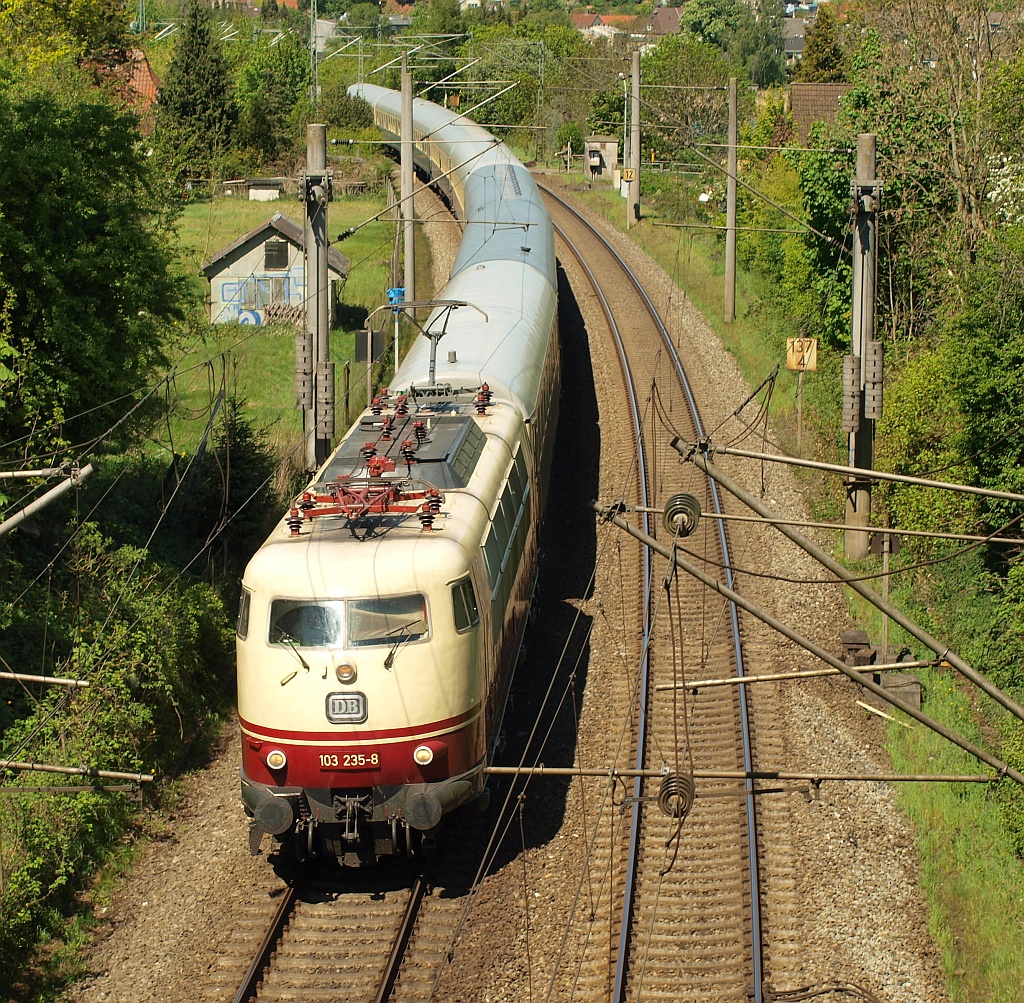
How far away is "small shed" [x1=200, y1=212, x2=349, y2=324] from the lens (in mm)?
33250

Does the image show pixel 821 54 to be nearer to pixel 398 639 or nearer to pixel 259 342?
pixel 259 342

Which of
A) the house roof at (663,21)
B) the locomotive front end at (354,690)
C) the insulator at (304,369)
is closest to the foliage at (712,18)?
the house roof at (663,21)

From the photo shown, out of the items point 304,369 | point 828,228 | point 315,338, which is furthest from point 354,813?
point 828,228

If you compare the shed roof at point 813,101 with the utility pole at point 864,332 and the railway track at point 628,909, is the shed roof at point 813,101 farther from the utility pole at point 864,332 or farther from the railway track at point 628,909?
the railway track at point 628,909

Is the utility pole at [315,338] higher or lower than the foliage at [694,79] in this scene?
lower

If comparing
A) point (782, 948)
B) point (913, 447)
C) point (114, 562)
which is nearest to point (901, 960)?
point (782, 948)

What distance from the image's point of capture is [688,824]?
13625 millimetres

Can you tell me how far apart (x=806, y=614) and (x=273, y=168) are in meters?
42.8

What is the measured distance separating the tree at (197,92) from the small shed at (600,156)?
1631 cm

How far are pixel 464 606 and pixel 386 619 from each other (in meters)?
0.80

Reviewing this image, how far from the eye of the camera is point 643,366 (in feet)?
96.2

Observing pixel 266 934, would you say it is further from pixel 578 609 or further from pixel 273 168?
pixel 273 168

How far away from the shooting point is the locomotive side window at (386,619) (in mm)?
11680

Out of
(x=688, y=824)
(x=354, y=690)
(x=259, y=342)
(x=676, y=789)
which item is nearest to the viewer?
(x=676, y=789)
